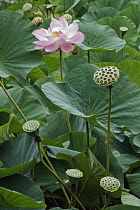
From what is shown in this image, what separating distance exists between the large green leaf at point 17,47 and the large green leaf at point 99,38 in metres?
0.20

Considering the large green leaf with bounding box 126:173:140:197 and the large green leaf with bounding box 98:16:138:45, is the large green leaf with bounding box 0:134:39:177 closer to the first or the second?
the large green leaf with bounding box 126:173:140:197

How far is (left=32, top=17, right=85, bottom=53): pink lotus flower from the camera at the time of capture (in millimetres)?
1224

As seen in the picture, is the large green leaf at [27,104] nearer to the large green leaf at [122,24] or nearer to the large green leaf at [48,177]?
the large green leaf at [48,177]

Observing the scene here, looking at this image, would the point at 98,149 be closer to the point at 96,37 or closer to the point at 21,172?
the point at 21,172

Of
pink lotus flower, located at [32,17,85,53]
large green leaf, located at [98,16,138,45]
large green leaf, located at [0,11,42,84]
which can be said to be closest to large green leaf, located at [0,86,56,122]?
large green leaf, located at [0,11,42,84]

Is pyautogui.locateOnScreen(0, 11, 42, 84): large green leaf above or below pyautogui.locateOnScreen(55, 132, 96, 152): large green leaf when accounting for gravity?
above

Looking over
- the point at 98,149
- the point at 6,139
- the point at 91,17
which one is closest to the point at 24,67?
the point at 6,139

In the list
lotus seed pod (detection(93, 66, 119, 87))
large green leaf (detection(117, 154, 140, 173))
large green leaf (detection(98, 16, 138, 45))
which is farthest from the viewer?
large green leaf (detection(98, 16, 138, 45))

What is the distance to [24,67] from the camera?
1.34 m

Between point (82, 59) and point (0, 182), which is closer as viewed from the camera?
point (0, 182)

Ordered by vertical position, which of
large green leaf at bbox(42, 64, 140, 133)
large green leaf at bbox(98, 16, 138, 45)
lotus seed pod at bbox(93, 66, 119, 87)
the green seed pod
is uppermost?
lotus seed pod at bbox(93, 66, 119, 87)

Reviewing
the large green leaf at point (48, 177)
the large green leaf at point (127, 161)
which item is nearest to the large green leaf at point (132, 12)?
the large green leaf at point (127, 161)

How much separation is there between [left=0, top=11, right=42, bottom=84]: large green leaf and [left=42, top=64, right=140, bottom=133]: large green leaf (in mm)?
161

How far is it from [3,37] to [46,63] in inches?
14.4
